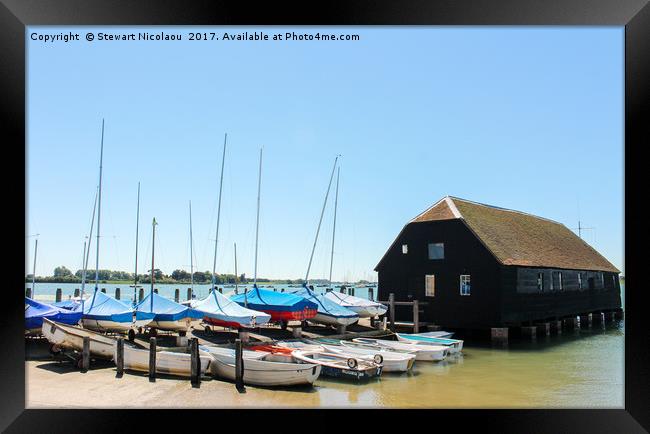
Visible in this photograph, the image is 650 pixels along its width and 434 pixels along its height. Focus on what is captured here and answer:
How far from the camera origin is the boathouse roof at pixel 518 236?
26.4m

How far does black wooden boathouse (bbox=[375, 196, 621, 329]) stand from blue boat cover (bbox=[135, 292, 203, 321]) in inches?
435

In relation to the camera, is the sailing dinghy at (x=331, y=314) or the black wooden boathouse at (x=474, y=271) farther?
the black wooden boathouse at (x=474, y=271)

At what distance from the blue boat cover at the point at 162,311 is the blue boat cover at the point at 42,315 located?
2.11 meters

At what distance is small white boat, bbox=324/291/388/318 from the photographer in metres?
26.9

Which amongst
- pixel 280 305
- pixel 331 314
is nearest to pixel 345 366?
pixel 280 305

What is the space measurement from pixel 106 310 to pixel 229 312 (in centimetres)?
424

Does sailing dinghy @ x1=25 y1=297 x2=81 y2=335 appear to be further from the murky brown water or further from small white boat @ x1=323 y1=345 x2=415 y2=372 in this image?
the murky brown water

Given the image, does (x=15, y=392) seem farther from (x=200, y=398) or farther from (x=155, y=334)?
(x=155, y=334)

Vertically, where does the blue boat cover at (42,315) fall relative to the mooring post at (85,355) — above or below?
above

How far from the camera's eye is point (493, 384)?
16.3 meters

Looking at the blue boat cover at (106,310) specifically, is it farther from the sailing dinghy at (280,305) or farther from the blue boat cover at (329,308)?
the blue boat cover at (329,308)

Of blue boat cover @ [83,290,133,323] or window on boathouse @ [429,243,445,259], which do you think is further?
window on boathouse @ [429,243,445,259]

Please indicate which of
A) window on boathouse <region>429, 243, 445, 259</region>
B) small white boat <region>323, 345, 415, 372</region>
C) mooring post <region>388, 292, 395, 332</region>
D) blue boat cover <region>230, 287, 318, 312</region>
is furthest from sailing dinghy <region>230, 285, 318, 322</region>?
window on boathouse <region>429, 243, 445, 259</region>

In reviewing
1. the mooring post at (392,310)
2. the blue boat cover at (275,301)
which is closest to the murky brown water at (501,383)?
the mooring post at (392,310)
